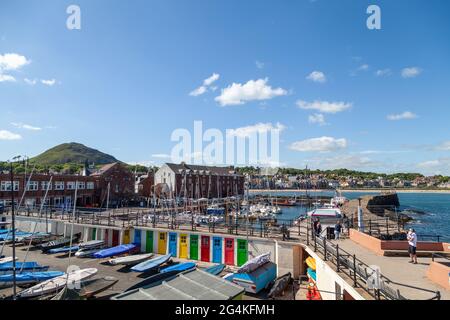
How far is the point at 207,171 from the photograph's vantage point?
91.6m

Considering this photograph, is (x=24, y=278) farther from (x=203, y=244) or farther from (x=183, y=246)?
(x=203, y=244)

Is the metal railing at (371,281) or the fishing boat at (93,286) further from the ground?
the metal railing at (371,281)


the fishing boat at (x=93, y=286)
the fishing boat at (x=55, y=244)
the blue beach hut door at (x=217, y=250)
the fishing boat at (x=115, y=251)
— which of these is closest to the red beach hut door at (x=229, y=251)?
the blue beach hut door at (x=217, y=250)

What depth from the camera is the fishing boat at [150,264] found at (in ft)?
67.7

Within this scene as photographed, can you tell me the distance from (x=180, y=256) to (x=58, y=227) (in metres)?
18.3

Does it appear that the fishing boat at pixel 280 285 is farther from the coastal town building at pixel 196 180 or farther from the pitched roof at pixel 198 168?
the pitched roof at pixel 198 168

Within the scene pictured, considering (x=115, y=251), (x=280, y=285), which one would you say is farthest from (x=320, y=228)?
(x=115, y=251)

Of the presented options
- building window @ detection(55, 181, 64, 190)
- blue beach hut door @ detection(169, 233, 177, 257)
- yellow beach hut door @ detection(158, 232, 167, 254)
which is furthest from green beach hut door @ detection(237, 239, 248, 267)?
building window @ detection(55, 181, 64, 190)

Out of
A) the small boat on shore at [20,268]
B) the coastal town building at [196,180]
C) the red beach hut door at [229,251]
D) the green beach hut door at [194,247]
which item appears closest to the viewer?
the small boat on shore at [20,268]

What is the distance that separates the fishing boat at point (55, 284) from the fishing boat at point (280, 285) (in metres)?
11.3

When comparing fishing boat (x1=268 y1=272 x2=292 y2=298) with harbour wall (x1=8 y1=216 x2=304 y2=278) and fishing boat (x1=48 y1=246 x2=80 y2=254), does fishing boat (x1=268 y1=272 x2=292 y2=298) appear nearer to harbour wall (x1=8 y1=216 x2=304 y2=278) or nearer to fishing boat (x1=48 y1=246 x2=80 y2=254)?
harbour wall (x1=8 y1=216 x2=304 y2=278)

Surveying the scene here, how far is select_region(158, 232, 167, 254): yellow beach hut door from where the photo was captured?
85.6ft

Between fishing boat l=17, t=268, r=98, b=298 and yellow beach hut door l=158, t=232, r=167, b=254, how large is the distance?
7.46m

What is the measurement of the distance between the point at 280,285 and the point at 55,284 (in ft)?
44.9
